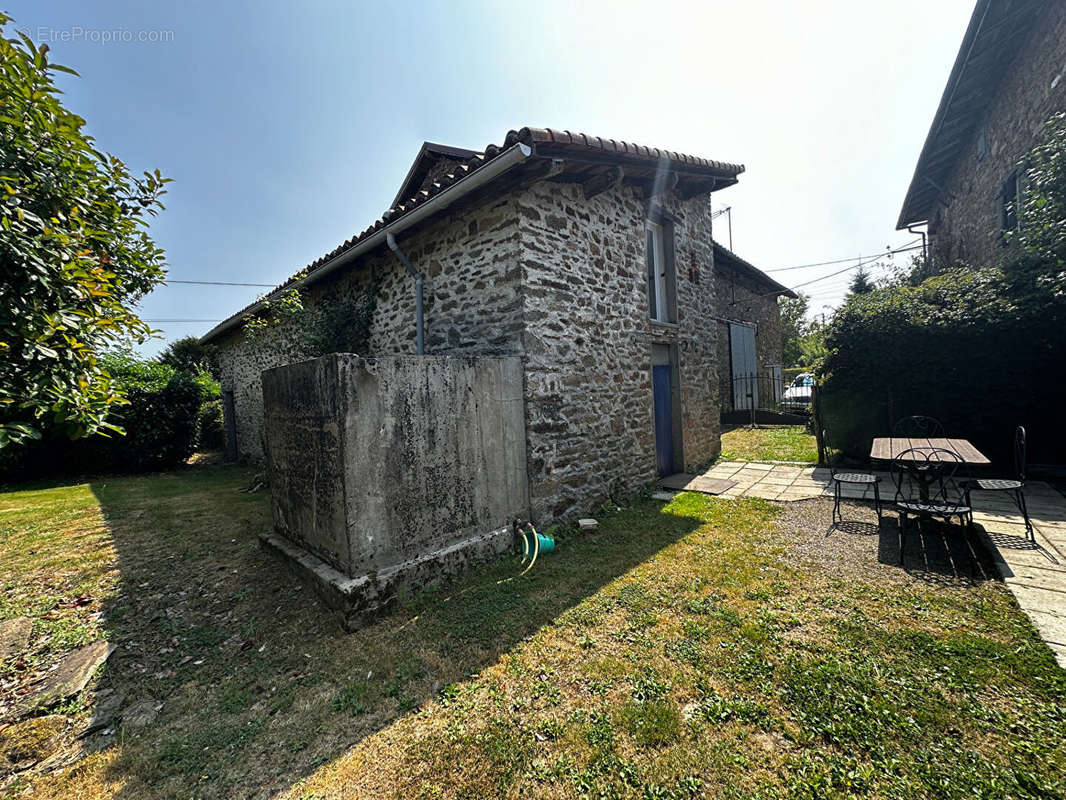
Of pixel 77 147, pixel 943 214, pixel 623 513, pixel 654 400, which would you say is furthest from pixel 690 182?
pixel 943 214

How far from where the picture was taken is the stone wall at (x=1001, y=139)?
21.4ft

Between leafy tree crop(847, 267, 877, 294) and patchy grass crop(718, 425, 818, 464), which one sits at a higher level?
leafy tree crop(847, 267, 877, 294)

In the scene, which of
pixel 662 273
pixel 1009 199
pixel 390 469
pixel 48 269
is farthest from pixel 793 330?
pixel 48 269

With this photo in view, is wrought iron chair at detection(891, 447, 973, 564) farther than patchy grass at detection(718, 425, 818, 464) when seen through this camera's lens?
No

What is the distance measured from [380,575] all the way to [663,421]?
17.5 feet

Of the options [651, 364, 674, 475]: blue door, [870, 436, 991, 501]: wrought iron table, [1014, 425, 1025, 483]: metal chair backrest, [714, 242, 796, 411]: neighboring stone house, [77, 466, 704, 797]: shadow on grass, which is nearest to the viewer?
[77, 466, 704, 797]: shadow on grass

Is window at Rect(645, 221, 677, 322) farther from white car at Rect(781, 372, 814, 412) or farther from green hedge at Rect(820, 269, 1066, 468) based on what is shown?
white car at Rect(781, 372, 814, 412)

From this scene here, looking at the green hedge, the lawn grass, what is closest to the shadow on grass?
the lawn grass

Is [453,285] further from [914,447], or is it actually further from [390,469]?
[914,447]

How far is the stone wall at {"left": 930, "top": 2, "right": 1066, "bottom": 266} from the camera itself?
Answer: 652 centimetres

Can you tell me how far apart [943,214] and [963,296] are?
946cm

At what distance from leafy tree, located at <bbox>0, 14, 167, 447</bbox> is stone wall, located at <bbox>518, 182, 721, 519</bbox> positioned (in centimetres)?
317

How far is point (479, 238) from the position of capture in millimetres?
4762

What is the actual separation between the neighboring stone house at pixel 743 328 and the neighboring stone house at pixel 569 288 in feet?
17.9
